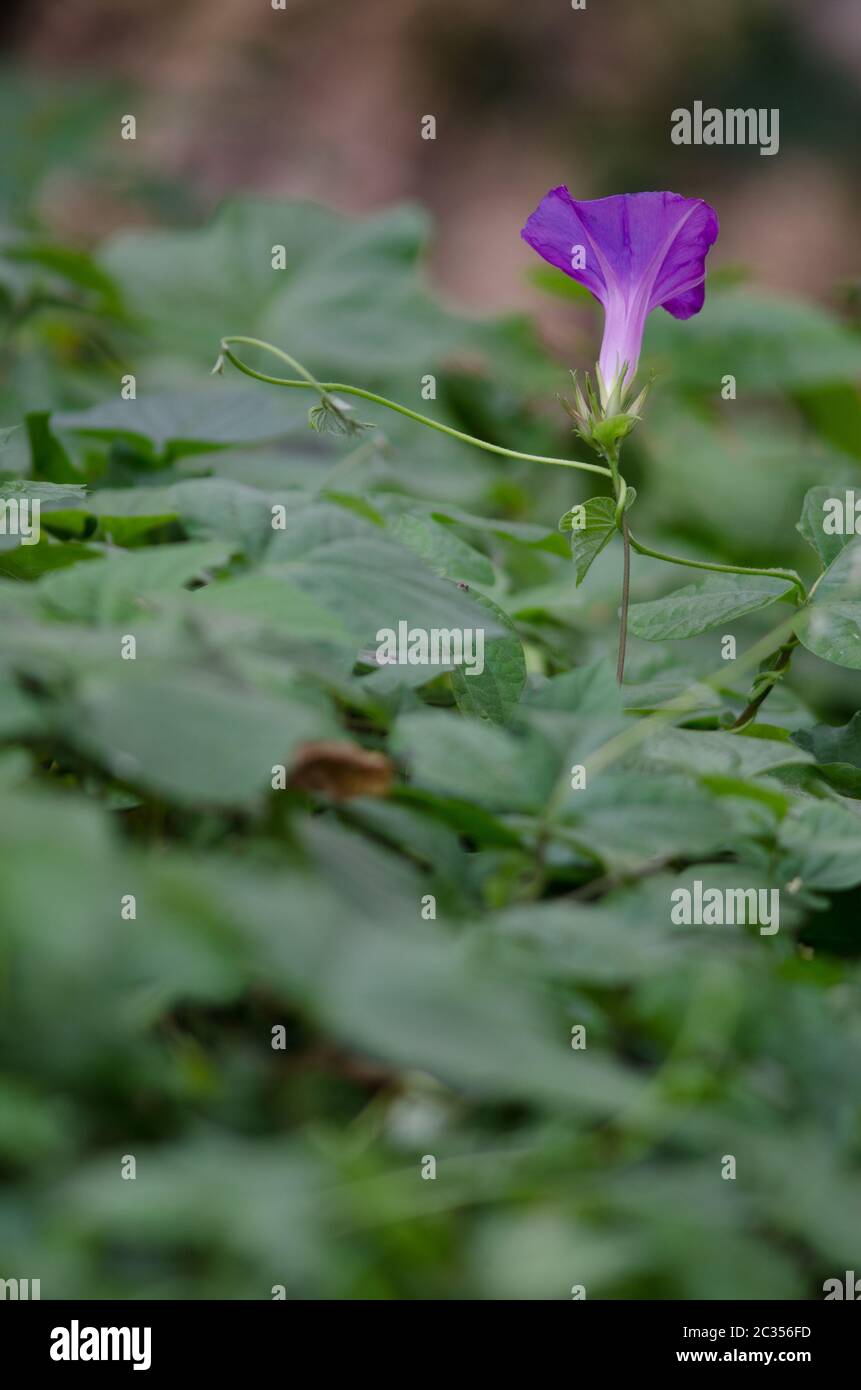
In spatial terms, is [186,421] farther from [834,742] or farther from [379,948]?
[379,948]

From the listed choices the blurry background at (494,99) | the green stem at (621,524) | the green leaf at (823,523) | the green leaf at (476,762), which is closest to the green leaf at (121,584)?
the green leaf at (476,762)

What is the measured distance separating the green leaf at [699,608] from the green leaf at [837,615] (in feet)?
0.06

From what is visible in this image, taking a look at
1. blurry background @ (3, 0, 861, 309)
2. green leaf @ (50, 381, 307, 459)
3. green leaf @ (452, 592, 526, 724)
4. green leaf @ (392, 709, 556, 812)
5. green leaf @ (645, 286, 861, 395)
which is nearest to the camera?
green leaf @ (392, 709, 556, 812)

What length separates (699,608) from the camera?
2.38 feet

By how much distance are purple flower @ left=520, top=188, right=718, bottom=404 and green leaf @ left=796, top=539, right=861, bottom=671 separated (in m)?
0.15

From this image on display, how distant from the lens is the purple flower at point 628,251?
762 millimetres

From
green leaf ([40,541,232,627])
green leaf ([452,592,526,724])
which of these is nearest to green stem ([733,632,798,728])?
green leaf ([452,592,526,724])

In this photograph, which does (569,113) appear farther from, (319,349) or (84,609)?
(84,609)

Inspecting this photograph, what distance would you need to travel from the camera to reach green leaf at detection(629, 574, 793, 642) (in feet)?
2.33

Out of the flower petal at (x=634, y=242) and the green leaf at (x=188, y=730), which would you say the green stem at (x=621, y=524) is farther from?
the green leaf at (x=188, y=730)

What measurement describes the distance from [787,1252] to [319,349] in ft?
3.73

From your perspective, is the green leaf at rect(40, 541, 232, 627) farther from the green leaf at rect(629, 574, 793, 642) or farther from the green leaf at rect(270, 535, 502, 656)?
the green leaf at rect(629, 574, 793, 642)
